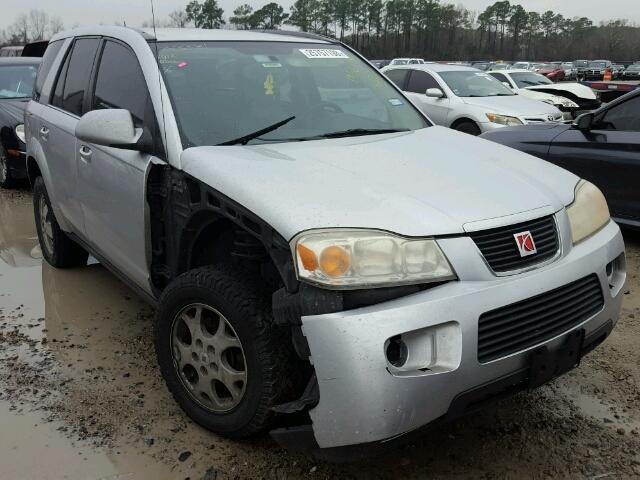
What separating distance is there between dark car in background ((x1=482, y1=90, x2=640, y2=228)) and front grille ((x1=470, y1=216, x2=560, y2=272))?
3.27 meters

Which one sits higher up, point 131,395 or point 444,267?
point 444,267

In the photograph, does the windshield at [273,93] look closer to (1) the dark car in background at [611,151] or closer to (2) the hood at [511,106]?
(1) the dark car in background at [611,151]

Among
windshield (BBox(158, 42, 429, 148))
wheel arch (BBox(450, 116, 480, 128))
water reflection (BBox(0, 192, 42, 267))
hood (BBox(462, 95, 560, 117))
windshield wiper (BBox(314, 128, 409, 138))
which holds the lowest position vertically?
water reflection (BBox(0, 192, 42, 267))

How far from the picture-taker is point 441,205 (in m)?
2.23

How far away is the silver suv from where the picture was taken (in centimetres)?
201

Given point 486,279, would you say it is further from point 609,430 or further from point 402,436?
point 609,430

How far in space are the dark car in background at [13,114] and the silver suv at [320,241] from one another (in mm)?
4605

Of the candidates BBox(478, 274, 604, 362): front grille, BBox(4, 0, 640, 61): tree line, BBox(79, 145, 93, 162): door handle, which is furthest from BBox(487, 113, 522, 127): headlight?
BBox(4, 0, 640, 61): tree line

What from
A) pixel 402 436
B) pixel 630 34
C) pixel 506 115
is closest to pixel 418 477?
pixel 402 436

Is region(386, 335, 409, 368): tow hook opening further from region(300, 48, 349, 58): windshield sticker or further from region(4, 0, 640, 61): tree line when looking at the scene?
region(4, 0, 640, 61): tree line

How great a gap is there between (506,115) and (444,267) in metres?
7.81

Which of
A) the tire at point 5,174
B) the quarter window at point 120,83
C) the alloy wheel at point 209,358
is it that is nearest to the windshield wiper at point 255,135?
the quarter window at point 120,83

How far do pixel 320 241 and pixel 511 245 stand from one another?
707 millimetres

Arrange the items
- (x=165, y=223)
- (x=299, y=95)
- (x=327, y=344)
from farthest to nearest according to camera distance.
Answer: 1. (x=299, y=95)
2. (x=165, y=223)
3. (x=327, y=344)
